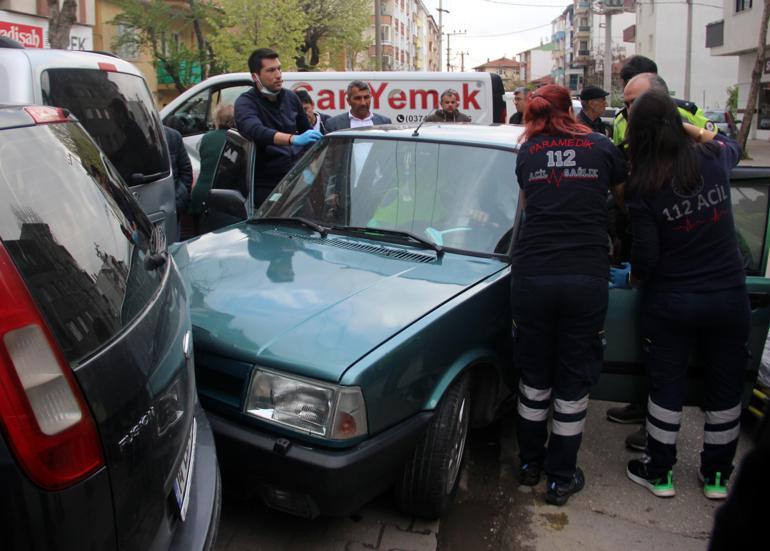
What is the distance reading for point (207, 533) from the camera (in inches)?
82.8

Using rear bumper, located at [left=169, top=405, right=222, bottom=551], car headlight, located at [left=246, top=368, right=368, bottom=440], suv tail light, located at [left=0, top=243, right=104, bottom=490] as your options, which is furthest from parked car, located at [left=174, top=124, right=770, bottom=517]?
suv tail light, located at [left=0, top=243, right=104, bottom=490]

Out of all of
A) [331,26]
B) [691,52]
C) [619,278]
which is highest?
[331,26]

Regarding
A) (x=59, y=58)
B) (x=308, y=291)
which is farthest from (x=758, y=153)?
(x=308, y=291)

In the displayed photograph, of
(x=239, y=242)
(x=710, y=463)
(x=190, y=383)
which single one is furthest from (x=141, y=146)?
(x=710, y=463)

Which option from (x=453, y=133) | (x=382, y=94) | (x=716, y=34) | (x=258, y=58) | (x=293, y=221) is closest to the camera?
(x=293, y=221)

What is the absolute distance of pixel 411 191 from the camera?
401 centimetres

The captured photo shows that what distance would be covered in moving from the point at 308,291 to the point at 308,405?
0.68 meters

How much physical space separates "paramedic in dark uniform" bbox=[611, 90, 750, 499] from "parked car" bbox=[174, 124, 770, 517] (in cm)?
20

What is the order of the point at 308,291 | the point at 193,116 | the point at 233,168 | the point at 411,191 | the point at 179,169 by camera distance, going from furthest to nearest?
the point at 193,116, the point at 179,169, the point at 233,168, the point at 411,191, the point at 308,291

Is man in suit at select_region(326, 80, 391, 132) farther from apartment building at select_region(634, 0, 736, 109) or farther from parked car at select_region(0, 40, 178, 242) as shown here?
apartment building at select_region(634, 0, 736, 109)

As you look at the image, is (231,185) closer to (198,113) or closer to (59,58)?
(59,58)

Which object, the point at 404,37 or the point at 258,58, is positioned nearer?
the point at 258,58

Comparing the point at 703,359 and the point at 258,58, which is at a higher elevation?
the point at 258,58

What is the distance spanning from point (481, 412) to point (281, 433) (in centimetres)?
121
